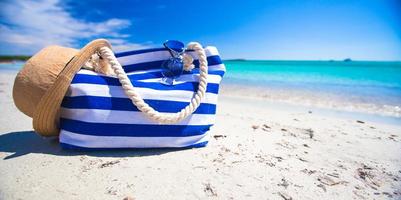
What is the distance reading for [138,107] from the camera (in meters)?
1.68

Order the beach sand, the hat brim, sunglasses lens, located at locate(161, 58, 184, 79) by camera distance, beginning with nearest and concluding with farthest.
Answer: the beach sand
the hat brim
sunglasses lens, located at locate(161, 58, 184, 79)

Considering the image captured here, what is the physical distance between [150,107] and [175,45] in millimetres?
628

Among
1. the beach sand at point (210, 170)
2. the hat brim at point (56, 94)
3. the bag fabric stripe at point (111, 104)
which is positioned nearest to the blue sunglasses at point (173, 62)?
the bag fabric stripe at point (111, 104)

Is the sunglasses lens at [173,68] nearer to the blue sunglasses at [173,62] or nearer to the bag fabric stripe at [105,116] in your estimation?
the blue sunglasses at [173,62]

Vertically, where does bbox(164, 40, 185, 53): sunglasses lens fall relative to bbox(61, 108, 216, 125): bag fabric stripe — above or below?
above

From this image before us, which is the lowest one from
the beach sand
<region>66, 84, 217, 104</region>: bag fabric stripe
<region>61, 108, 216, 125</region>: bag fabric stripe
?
the beach sand

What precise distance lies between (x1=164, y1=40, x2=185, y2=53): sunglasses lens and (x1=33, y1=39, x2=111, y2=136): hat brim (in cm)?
53

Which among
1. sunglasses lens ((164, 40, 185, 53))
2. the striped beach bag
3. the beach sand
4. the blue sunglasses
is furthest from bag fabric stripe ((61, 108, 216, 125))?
sunglasses lens ((164, 40, 185, 53))

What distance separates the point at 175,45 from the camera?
6.68ft

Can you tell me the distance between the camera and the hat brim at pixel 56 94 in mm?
1605

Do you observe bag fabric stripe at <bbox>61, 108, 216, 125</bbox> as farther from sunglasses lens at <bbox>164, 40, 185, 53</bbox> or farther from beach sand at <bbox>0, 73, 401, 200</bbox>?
sunglasses lens at <bbox>164, 40, 185, 53</bbox>

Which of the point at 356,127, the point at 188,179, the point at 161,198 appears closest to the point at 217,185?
the point at 188,179

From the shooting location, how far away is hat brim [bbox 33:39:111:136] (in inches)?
63.2

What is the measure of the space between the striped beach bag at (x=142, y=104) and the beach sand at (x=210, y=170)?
142 mm
